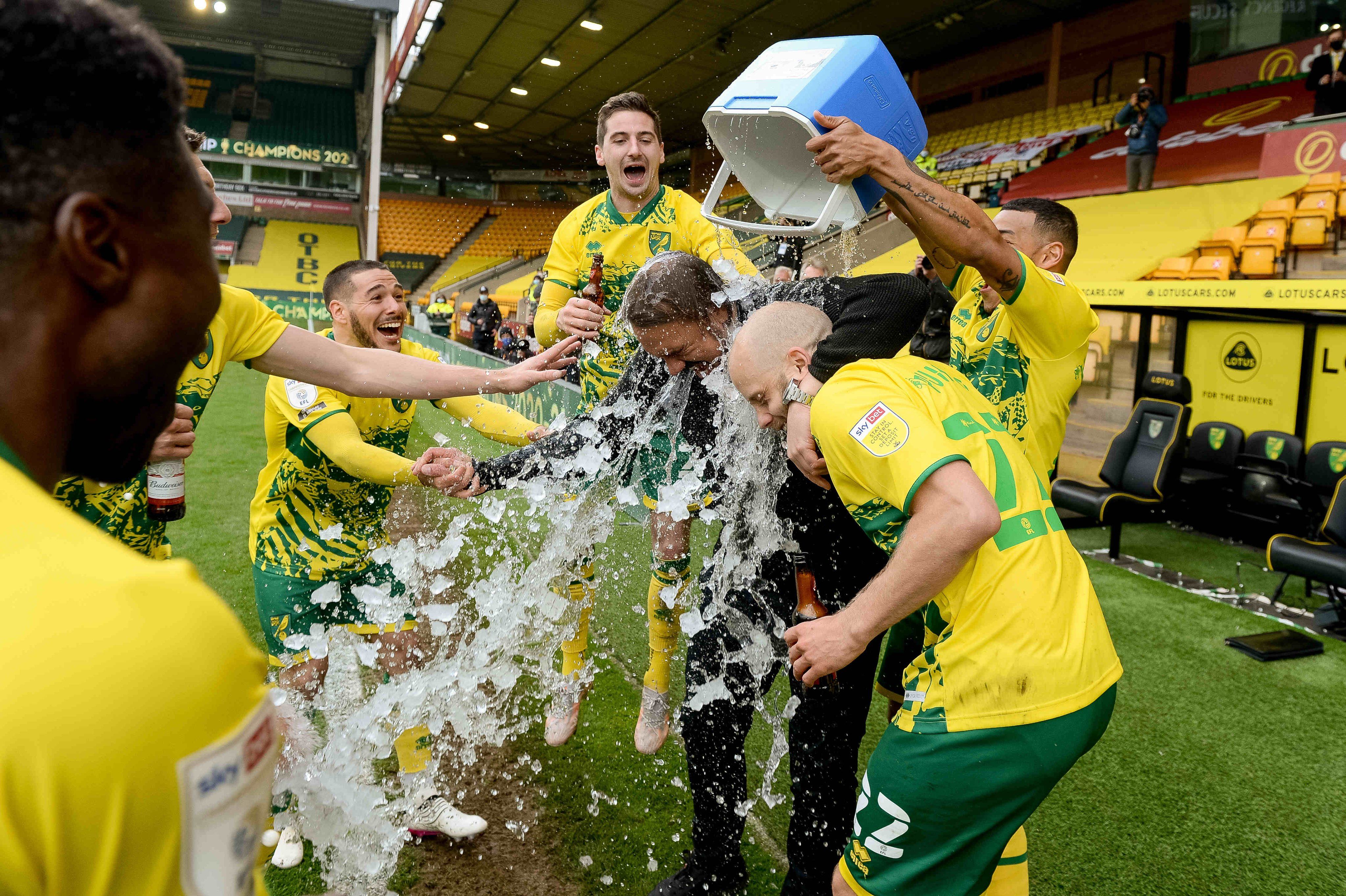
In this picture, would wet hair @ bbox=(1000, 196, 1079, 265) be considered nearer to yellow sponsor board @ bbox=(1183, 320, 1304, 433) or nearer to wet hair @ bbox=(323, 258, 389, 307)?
wet hair @ bbox=(323, 258, 389, 307)

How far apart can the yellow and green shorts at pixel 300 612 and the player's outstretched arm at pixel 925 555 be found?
6.77 feet

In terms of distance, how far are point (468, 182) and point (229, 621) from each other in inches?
1812

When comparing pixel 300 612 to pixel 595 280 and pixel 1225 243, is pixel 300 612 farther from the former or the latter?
pixel 1225 243

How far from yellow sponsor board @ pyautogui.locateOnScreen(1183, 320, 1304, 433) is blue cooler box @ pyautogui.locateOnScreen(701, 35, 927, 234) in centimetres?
795

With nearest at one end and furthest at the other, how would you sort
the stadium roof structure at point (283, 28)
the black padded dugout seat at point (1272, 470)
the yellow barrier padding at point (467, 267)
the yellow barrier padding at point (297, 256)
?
1. the black padded dugout seat at point (1272, 470)
2. the stadium roof structure at point (283, 28)
3. the yellow barrier padding at point (297, 256)
4. the yellow barrier padding at point (467, 267)

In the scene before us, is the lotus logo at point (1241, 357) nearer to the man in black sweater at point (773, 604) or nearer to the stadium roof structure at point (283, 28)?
the man in black sweater at point (773, 604)

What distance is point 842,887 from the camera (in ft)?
6.20

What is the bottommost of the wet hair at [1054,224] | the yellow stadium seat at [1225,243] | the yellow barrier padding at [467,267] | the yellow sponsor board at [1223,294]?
the wet hair at [1054,224]

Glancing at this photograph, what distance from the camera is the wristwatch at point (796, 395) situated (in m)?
2.12

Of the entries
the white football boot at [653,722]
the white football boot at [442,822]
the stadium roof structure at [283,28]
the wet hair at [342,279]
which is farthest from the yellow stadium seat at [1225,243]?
the stadium roof structure at [283,28]

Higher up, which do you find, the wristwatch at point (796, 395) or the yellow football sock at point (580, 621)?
the wristwatch at point (796, 395)

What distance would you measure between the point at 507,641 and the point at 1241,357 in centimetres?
908

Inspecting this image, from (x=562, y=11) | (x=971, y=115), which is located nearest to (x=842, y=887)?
(x=562, y=11)

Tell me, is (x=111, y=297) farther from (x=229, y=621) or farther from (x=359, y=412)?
(x=359, y=412)
